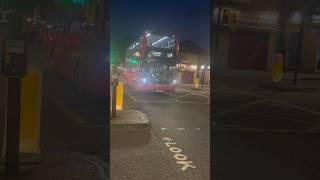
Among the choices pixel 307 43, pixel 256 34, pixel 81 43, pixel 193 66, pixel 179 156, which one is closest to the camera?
pixel 179 156

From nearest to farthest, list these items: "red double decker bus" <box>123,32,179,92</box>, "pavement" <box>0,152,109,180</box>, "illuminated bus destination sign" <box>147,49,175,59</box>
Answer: "pavement" <box>0,152,109,180</box> < "red double decker bus" <box>123,32,179,92</box> < "illuminated bus destination sign" <box>147,49,175,59</box>

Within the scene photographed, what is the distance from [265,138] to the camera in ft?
39.1

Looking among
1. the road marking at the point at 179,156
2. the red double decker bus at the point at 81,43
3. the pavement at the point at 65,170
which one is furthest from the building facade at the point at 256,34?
the pavement at the point at 65,170

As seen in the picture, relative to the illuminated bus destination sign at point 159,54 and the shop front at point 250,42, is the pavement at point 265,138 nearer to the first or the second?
the illuminated bus destination sign at point 159,54

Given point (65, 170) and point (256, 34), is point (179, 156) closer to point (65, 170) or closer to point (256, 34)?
point (65, 170)

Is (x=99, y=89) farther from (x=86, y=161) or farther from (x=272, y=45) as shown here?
(x=272, y=45)

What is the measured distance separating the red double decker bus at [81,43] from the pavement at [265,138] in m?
5.16

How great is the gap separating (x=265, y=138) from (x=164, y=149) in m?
2.93

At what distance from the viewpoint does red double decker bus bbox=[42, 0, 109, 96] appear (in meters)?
22.0

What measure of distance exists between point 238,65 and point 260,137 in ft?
113

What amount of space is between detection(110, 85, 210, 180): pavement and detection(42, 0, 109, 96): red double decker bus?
685cm

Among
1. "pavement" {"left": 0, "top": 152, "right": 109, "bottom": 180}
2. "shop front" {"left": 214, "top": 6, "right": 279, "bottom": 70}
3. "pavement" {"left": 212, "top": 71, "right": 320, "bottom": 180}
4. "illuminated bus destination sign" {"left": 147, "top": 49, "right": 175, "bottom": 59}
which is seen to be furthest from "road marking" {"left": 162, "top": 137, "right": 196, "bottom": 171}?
"shop front" {"left": 214, "top": 6, "right": 279, "bottom": 70}

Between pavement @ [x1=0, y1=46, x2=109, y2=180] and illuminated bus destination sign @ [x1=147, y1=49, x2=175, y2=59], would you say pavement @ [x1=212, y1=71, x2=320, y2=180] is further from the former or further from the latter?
illuminated bus destination sign @ [x1=147, y1=49, x2=175, y2=59]

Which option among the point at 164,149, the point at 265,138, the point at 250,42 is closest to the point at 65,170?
the point at 164,149
